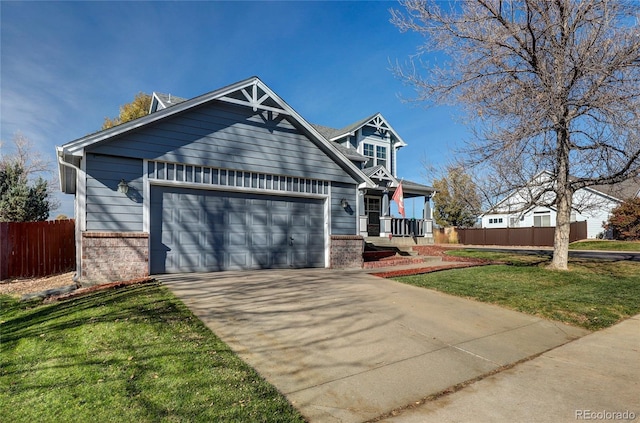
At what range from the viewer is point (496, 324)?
5.66 meters

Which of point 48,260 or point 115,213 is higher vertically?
point 115,213

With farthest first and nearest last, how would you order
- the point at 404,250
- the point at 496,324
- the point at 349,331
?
1. the point at 404,250
2. the point at 496,324
3. the point at 349,331

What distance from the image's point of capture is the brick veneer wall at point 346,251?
11.3m

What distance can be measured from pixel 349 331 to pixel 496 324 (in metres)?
2.57

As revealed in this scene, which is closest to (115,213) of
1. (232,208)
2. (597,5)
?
(232,208)

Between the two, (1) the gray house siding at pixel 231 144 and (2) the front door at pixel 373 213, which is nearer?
(1) the gray house siding at pixel 231 144

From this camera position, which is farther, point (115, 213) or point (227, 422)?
point (115, 213)

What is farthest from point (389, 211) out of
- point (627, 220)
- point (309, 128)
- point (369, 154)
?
point (627, 220)

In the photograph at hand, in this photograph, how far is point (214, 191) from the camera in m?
9.41

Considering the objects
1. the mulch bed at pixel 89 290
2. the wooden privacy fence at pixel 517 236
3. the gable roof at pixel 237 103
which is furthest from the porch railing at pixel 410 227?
the wooden privacy fence at pixel 517 236

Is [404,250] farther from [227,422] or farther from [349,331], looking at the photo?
[227,422]

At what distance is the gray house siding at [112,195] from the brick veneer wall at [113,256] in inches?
8.6

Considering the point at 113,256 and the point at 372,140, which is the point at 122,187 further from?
the point at 372,140

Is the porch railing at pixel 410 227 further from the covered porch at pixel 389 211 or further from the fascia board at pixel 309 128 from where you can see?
the fascia board at pixel 309 128
